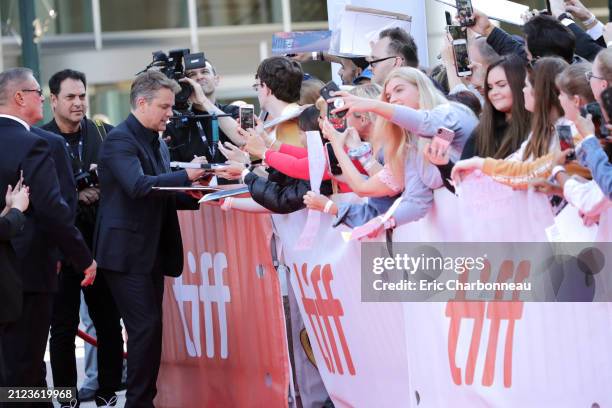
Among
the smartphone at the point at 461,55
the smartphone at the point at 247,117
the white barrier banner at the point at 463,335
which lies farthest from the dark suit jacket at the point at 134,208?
the smartphone at the point at 461,55

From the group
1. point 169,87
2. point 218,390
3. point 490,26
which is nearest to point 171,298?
point 218,390

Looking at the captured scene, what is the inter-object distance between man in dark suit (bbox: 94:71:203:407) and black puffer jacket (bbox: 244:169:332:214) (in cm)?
70

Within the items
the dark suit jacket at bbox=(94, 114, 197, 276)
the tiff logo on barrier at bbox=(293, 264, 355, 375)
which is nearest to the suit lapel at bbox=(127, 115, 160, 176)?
the dark suit jacket at bbox=(94, 114, 197, 276)

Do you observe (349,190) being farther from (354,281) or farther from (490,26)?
(490,26)

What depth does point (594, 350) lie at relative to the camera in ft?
16.0

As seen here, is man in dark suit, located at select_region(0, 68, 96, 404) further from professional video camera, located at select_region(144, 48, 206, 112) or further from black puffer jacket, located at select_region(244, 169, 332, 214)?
professional video camera, located at select_region(144, 48, 206, 112)

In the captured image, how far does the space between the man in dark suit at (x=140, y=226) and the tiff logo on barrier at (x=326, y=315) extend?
43.4 inches

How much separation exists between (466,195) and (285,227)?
6.25 feet

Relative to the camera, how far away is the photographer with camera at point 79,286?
27.4ft

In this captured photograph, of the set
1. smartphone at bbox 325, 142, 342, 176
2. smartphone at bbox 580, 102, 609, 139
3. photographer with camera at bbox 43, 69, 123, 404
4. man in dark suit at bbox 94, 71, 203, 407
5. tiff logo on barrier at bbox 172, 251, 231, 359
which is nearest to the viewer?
smartphone at bbox 580, 102, 609, 139

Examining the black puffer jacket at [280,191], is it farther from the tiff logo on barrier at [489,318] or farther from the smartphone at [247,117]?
the tiff logo on barrier at [489,318]

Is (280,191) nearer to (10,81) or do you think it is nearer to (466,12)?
(466,12)

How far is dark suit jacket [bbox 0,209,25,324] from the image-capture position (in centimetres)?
616

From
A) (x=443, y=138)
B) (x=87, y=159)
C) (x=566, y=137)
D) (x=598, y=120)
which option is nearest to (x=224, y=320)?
(x=87, y=159)
